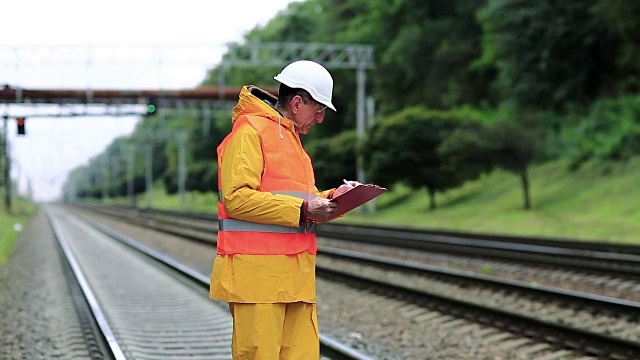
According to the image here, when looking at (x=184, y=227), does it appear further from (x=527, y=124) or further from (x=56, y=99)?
(x=527, y=124)

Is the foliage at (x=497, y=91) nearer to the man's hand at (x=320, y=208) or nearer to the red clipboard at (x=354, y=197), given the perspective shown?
the red clipboard at (x=354, y=197)

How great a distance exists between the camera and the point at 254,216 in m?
3.56

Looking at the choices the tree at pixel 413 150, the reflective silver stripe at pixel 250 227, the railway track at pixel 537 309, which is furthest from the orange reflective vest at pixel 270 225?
the tree at pixel 413 150

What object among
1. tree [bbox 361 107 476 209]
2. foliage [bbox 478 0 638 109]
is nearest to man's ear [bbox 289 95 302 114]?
tree [bbox 361 107 476 209]

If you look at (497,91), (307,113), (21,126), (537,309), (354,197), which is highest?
(497,91)

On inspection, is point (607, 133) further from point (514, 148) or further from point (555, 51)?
point (514, 148)

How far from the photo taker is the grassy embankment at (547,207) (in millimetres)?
25859

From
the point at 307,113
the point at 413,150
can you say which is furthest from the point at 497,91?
the point at 307,113

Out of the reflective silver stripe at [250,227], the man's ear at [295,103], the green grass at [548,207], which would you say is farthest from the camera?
the green grass at [548,207]

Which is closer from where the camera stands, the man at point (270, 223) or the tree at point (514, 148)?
the man at point (270, 223)

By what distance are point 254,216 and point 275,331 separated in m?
0.52

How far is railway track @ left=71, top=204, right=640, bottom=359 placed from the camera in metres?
7.96

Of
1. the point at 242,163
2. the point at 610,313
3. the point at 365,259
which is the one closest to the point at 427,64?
the point at 365,259

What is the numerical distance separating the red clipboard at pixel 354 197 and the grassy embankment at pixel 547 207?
19305 mm
